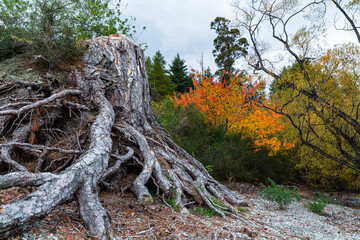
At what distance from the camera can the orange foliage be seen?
8.55 m

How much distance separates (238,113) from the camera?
29.6 feet

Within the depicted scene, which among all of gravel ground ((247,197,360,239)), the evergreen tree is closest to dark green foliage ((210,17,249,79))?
the evergreen tree

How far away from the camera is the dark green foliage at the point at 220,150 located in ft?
24.6

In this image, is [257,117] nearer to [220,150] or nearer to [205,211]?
[220,150]

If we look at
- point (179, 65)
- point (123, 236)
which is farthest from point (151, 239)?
point (179, 65)

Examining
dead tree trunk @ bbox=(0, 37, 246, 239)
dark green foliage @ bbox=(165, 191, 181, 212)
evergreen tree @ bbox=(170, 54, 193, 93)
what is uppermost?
evergreen tree @ bbox=(170, 54, 193, 93)

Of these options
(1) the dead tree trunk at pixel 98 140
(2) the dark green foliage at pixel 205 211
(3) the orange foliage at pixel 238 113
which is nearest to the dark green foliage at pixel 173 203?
(1) the dead tree trunk at pixel 98 140

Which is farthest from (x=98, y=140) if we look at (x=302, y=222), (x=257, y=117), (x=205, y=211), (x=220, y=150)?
(x=257, y=117)

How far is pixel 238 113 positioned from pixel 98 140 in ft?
22.3

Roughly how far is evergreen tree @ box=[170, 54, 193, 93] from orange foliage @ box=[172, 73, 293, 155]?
67.5 ft

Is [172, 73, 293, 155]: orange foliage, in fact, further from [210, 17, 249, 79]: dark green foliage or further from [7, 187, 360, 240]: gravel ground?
[210, 17, 249, 79]: dark green foliage

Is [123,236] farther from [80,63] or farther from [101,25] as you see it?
[101,25]

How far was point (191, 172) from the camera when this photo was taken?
14.3 feet

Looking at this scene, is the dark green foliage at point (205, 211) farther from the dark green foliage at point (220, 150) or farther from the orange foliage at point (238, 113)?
the orange foliage at point (238, 113)
